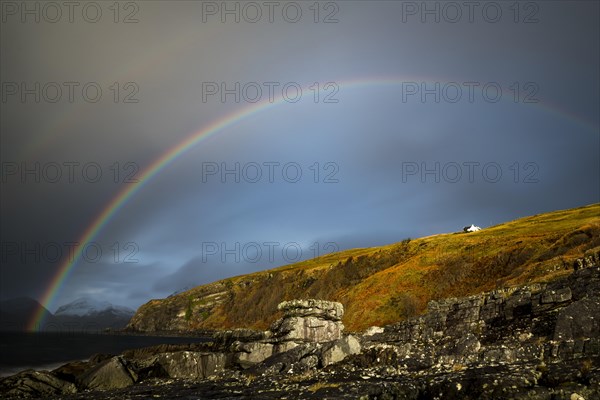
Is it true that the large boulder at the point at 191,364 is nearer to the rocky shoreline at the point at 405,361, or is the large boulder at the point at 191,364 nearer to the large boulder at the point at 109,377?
the rocky shoreline at the point at 405,361

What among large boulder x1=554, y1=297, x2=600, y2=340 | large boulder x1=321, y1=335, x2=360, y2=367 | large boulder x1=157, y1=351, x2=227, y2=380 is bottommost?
large boulder x1=157, y1=351, x2=227, y2=380

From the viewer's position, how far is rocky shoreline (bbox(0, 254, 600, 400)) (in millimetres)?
15328

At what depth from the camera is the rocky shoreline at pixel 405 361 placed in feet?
50.3

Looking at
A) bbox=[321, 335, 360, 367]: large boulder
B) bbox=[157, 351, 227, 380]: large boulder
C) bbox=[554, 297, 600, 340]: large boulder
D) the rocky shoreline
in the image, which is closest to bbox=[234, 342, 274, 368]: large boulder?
the rocky shoreline

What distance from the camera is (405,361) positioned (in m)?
26.9

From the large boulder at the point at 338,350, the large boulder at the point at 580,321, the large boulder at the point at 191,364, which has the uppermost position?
the large boulder at the point at 580,321

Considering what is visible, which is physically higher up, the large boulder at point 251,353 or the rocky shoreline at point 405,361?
the rocky shoreline at point 405,361

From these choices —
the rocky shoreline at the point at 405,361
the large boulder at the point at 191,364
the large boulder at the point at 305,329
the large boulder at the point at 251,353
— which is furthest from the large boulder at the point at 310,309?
the large boulder at the point at 191,364

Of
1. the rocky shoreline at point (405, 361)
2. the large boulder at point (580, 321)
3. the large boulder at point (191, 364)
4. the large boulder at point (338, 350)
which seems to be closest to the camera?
the rocky shoreline at point (405, 361)

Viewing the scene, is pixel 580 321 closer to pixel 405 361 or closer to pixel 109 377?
pixel 405 361

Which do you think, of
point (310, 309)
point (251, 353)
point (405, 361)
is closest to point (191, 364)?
point (251, 353)

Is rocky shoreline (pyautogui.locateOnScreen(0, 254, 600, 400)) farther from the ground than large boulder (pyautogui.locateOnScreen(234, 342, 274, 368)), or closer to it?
farther from the ground

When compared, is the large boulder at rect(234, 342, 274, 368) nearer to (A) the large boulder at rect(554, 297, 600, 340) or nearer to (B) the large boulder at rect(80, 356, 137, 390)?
(B) the large boulder at rect(80, 356, 137, 390)

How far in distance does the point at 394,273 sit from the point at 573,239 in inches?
1472
